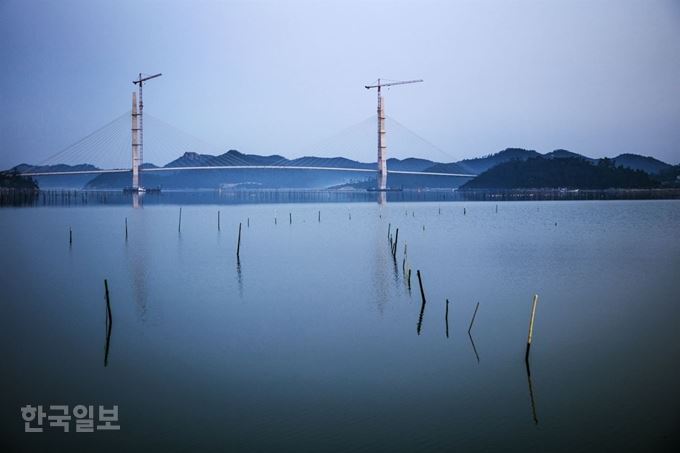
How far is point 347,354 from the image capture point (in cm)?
853

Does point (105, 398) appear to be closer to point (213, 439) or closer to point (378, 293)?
point (213, 439)

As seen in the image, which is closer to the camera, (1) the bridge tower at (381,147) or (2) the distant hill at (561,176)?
(1) the bridge tower at (381,147)

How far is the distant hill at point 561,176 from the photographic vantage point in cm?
9650

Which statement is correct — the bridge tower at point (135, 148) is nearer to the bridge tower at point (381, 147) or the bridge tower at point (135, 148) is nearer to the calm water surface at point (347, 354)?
→ the bridge tower at point (381, 147)

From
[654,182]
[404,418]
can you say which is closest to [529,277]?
[404,418]

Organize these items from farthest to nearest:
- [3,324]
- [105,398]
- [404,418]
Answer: [3,324]
[105,398]
[404,418]

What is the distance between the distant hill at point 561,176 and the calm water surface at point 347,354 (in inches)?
3346

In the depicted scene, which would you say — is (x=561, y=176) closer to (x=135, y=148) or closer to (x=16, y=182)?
(x=135, y=148)

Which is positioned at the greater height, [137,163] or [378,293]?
[137,163]

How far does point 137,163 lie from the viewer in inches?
2965

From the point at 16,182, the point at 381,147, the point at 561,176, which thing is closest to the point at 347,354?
Result: the point at 381,147

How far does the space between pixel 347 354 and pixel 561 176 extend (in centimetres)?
9847

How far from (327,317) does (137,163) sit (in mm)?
70039

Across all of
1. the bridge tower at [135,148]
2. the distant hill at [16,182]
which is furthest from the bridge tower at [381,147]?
the distant hill at [16,182]
